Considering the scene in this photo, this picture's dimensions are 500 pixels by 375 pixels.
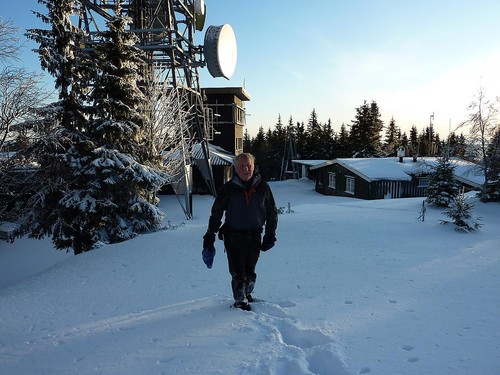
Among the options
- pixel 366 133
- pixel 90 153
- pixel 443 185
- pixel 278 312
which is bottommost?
pixel 278 312

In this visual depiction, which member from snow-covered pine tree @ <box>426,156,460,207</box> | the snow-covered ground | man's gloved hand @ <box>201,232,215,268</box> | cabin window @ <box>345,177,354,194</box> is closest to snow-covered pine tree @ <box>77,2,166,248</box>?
the snow-covered ground

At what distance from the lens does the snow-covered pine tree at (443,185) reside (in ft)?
43.2

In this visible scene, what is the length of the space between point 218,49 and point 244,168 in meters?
14.3

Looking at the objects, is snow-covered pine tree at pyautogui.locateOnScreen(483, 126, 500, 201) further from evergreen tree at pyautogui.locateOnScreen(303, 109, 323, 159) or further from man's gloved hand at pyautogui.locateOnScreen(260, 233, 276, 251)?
evergreen tree at pyautogui.locateOnScreen(303, 109, 323, 159)

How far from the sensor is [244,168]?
413 cm

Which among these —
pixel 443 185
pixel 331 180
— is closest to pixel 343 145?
pixel 331 180

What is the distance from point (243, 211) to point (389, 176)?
81.2 ft

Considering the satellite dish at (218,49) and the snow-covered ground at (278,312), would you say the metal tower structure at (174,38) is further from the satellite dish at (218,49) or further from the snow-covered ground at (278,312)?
the snow-covered ground at (278,312)

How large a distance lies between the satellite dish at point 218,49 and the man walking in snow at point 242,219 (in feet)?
45.9

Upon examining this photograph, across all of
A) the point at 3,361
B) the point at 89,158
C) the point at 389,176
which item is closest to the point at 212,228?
the point at 3,361

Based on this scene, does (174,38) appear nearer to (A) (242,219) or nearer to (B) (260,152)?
(A) (242,219)

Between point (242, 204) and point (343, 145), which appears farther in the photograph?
point (343, 145)

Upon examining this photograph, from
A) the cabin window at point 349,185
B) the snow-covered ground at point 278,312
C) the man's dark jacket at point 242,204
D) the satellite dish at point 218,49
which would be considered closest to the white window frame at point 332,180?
the cabin window at point 349,185

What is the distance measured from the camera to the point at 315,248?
7.63m
